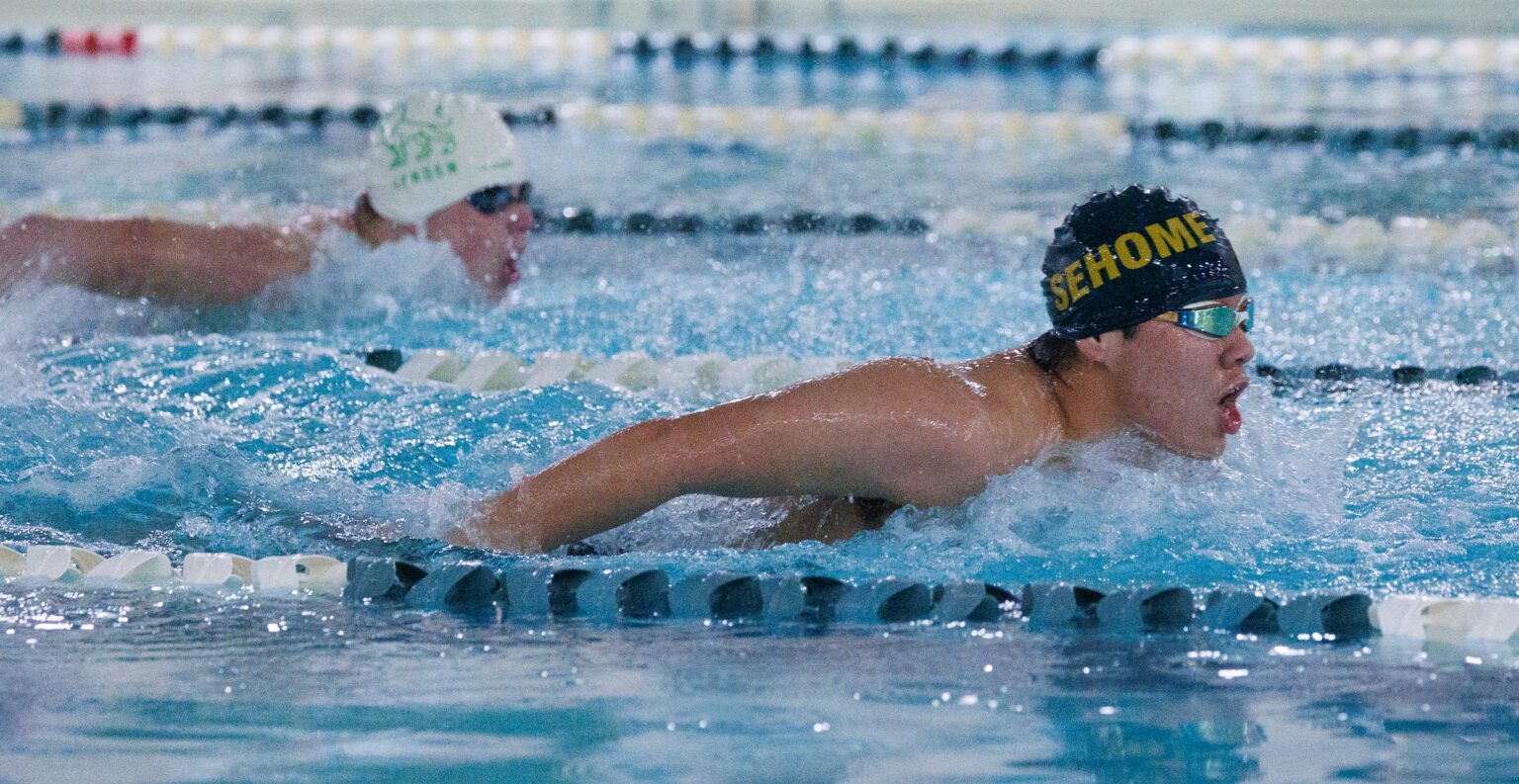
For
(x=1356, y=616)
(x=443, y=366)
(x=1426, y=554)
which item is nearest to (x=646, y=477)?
(x=1356, y=616)

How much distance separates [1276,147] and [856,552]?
512cm

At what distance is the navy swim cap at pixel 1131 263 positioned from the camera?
2.61 meters

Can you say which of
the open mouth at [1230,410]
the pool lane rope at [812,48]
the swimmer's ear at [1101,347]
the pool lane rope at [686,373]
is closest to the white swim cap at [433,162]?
the pool lane rope at [686,373]

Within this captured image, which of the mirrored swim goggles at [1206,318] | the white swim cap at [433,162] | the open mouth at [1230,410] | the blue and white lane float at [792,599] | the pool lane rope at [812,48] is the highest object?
the pool lane rope at [812,48]

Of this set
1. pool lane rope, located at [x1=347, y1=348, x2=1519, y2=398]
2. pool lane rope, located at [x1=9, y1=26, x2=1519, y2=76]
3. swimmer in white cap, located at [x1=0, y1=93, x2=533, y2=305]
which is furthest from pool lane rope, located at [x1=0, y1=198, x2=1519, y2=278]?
pool lane rope, located at [x1=9, y1=26, x2=1519, y2=76]

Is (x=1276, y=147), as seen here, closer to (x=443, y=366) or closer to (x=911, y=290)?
(x=911, y=290)

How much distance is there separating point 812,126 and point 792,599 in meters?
5.44

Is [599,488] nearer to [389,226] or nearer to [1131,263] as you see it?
[1131,263]

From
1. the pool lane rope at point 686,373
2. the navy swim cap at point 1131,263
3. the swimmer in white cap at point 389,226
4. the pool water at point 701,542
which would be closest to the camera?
the pool water at point 701,542

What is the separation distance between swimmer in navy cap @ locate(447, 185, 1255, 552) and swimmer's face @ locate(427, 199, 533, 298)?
1.96 metres

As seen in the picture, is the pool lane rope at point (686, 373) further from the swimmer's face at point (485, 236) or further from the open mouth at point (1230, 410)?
the open mouth at point (1230, 410)

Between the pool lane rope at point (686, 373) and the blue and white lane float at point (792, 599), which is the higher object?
the pool lane rope at point (686, 373)

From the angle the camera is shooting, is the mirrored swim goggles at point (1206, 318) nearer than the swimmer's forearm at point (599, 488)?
No

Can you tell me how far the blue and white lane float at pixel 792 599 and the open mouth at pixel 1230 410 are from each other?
32 cm
